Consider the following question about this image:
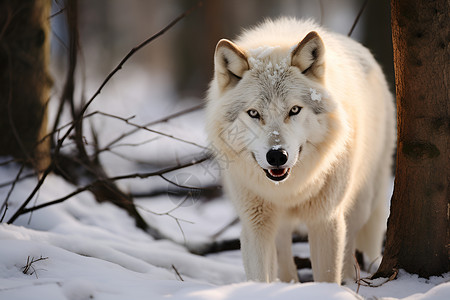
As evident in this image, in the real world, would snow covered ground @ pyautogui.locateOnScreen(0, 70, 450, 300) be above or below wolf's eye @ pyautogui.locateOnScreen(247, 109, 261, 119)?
below

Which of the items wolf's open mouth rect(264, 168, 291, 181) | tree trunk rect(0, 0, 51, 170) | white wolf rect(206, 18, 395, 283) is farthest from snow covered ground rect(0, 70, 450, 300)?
wolf's open mouth rect(264, 168, 291, 181)

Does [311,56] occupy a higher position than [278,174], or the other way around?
[311,56]

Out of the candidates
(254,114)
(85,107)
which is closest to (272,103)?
(254,114)

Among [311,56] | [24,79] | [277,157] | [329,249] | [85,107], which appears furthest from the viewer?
[24,79]

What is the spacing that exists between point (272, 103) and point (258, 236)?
3.07 ft

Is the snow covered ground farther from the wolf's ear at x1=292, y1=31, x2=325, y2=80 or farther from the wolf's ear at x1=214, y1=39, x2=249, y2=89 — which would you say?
the wolf's ear at x1=292, y1=31, x2=325, y2=80

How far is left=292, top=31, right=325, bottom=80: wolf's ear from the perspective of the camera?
268cm

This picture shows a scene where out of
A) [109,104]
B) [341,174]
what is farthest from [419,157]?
[109,104]

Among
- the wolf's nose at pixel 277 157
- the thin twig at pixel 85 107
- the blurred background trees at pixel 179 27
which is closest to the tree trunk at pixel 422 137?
the wolf's nose at pixel 277 157

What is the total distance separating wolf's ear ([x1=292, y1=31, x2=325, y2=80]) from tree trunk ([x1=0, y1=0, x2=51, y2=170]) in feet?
8.50

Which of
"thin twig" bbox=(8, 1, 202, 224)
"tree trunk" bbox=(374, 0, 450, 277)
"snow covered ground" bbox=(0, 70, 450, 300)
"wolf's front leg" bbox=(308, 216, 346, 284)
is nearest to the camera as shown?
"snow covered ground" bbox=(0, 70, 450, 300)

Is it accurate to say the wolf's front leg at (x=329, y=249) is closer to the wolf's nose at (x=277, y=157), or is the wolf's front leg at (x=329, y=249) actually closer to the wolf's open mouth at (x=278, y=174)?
the wolf's open mouth at (x=278, y=174)

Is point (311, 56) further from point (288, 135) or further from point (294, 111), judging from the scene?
point (288, 135)

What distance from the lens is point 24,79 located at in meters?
4.23
